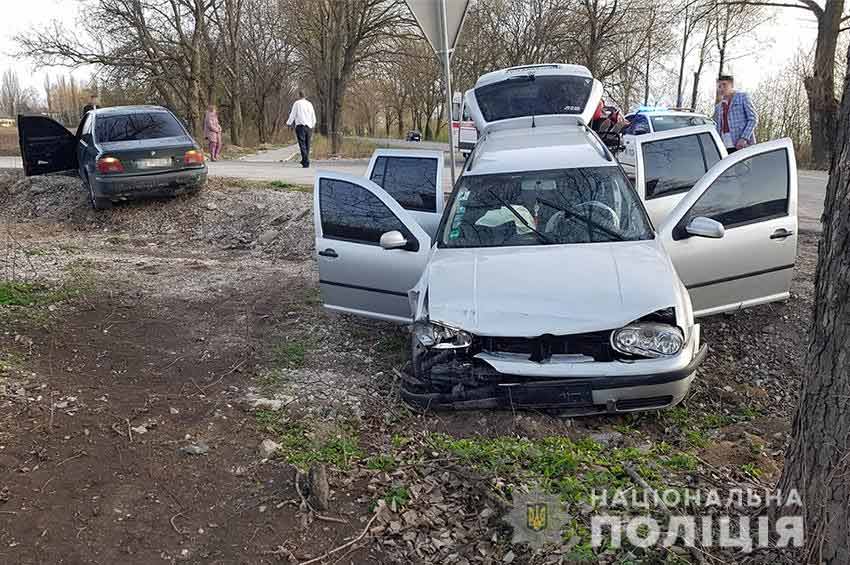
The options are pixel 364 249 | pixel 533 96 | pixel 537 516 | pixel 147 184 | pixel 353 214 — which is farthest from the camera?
pixel 147 184

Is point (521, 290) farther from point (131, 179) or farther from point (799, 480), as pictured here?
point (131, 179)

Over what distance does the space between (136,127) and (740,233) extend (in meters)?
10.4

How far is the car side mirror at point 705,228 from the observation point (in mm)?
4976

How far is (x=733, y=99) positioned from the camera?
31.0 ft

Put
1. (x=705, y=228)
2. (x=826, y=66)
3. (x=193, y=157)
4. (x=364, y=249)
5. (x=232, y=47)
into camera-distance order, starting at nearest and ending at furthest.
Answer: (x=705, y=228)
(x=364, y=249)
(x=193, y=157)
(x=826, y=66)
(x=232, y=47)

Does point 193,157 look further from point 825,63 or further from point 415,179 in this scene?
point 825,63

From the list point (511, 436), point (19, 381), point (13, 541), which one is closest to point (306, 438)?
point (511, 436)

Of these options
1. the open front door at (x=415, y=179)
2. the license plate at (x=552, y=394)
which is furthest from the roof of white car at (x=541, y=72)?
the license plate at (x=552, y=394)

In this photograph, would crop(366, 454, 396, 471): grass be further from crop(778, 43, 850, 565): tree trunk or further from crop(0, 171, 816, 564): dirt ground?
crop(778, 43, 850, 565): tree trunk

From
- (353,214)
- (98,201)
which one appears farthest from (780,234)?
(98,201)

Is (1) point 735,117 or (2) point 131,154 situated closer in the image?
(1) point 735,117

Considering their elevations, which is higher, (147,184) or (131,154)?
(131,154)

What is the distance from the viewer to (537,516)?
305cm

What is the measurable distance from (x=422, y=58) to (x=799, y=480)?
27.6 metres
